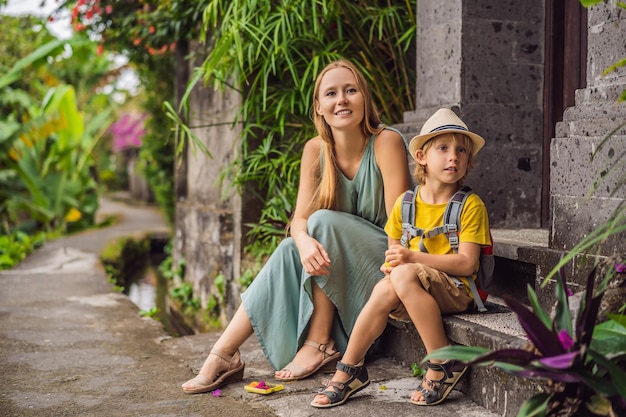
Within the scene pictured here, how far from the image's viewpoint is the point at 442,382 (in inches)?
102

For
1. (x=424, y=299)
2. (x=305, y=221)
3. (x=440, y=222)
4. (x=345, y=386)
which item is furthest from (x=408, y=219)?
(x=345, y=386)

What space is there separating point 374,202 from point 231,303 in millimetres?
2213

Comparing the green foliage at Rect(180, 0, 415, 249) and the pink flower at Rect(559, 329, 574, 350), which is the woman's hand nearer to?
the pink flower at Rect(559, 329, 574, 350)

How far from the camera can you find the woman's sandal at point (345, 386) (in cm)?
261

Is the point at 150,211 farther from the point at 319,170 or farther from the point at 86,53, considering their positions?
the point at 319,170

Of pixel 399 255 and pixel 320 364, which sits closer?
pixel 399 255

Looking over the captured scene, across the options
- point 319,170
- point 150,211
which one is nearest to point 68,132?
point 150,211

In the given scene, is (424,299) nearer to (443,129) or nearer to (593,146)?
(443,129)

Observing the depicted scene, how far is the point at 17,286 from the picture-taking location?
5.51 metres

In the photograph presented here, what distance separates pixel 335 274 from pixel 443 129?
0.74 m

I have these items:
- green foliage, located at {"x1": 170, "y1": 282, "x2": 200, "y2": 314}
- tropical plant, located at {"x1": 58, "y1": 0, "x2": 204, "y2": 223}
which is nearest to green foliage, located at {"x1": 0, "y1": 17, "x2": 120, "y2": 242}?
tropical plant, located at {"x1": 58, "y1": 0, "x2": 204, "y2": 223}

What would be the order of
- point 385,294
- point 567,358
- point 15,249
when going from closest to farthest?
point 567,358
point 385,294
point 15,249

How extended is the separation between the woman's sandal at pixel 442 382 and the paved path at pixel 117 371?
1.7 inches

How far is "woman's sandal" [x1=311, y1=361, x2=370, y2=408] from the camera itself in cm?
261
